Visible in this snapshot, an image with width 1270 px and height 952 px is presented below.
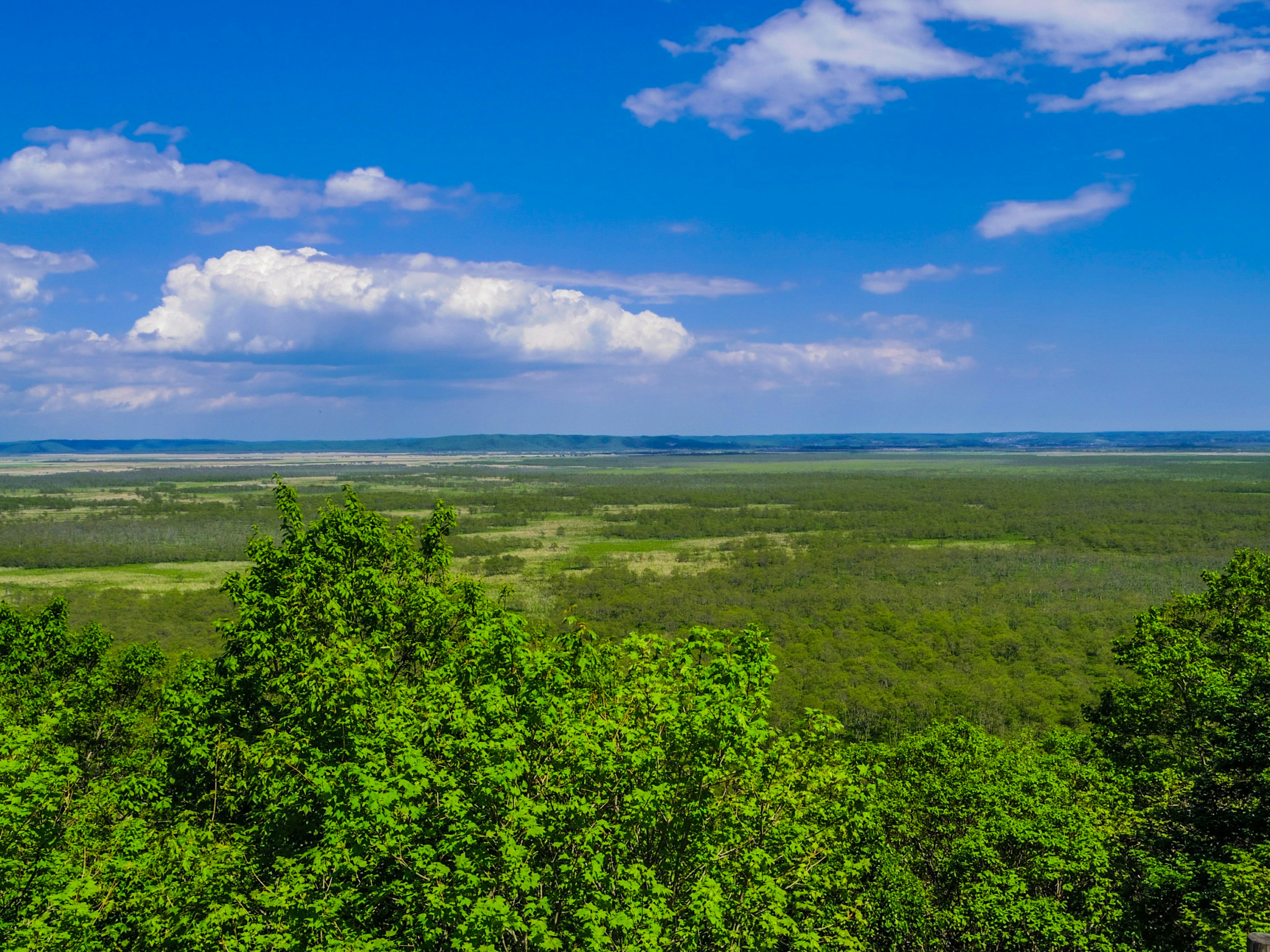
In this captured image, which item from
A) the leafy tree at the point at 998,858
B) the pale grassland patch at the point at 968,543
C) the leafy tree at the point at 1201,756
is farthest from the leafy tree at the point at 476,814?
the pale grassland patch at the point at 968,543

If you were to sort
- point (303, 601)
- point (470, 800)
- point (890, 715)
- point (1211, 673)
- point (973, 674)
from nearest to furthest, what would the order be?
point (470, 800) < point (303, 601) < point (1211, 673) < point (890, 715) < point (973, 674)

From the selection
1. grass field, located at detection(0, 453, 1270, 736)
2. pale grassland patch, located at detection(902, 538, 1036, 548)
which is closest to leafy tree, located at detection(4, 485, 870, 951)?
grass field, located at detection(0, 453, 1270, 736)

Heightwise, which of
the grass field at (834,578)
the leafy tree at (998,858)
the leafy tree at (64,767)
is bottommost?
the grass field at (834,578)

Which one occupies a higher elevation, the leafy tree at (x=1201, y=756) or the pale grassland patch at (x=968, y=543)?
the leafy tree at (x=1201, y=756)

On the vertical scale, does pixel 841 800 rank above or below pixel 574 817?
below

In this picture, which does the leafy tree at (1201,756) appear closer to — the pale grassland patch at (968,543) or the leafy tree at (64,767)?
the leafy tree at (64,767)

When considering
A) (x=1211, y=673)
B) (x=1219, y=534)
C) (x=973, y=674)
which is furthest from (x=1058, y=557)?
(x=1211, y=673)

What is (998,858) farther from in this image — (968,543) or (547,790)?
(968,543)

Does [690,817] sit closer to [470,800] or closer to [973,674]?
[470,800]

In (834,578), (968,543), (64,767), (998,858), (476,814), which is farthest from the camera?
(968,543)

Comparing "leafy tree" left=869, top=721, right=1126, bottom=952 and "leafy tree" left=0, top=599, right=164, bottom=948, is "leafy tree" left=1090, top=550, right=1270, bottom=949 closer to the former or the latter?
"leafy tree" left=869, top=721, right=1126, bottom=952

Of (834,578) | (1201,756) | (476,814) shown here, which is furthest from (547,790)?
(834,578)
